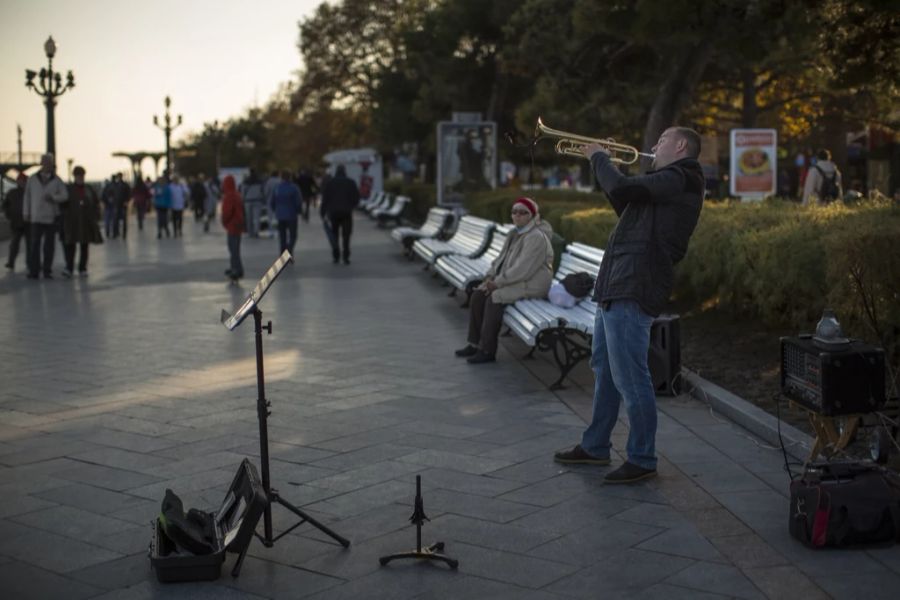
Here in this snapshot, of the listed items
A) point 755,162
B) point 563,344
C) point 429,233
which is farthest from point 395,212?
point 563,344

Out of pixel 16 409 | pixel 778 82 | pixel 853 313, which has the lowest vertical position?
pixel 16 409

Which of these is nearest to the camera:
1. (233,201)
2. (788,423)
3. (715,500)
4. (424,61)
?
(715,500)

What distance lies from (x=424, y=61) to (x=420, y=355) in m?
29.6

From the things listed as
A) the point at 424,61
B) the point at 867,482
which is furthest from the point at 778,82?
the point at 867,482

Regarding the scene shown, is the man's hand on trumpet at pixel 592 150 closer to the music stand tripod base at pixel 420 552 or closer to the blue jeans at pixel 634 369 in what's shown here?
the blue jeans at pixel 634 369

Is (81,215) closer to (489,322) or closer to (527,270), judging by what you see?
(489,322)

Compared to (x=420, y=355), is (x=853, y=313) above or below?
above

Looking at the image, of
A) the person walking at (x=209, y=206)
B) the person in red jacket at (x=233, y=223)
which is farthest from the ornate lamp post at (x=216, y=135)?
the person in red jacket at (x=233, y=223)

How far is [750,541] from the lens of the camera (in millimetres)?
5492

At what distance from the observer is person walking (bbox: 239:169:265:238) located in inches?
1192

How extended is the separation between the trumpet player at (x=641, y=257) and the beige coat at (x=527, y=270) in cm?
406

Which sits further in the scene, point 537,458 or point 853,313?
point 853,313

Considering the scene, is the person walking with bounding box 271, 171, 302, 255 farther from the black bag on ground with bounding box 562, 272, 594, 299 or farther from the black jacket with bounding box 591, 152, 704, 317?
the black jacket with bounding box 591, 152, 704, 317

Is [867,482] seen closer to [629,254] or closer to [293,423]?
[629,254]
